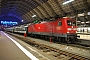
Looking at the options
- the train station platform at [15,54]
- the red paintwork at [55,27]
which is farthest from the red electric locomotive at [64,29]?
the train station platform at [15,54]

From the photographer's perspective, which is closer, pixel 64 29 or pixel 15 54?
pixel 15 54

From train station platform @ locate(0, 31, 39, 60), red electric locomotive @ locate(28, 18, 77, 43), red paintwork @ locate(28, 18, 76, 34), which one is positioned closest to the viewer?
train station platform @ locate(0, 31, 39, 60)

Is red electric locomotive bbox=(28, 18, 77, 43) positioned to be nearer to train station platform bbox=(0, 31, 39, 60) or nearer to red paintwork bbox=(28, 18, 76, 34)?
red paintwork bbox=(28, 18, 76, 34)

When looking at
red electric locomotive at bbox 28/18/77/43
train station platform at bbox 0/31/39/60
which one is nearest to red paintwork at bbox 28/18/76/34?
red electric locomotive at bbox 28/18/77/43

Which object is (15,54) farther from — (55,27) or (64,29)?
(55,27)

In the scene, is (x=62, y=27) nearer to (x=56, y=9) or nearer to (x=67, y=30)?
(x=67, y=30)

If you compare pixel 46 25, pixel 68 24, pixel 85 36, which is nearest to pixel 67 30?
pixel 68 24

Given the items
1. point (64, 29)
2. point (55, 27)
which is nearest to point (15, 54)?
point (64, 29)

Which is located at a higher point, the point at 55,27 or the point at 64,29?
the point at 55,27

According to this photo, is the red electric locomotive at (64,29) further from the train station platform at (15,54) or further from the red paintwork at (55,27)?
the train station platform at (15,54)

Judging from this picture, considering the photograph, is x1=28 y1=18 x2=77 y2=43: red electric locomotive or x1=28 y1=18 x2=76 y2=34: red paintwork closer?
x1=28 y1=18 x2=77 y2=43: red electric locomotive

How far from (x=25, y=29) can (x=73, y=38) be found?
27.9 meters

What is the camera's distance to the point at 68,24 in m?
23.8

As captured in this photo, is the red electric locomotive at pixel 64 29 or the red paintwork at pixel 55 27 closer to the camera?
the red electric locomotive at pixel 64 29
